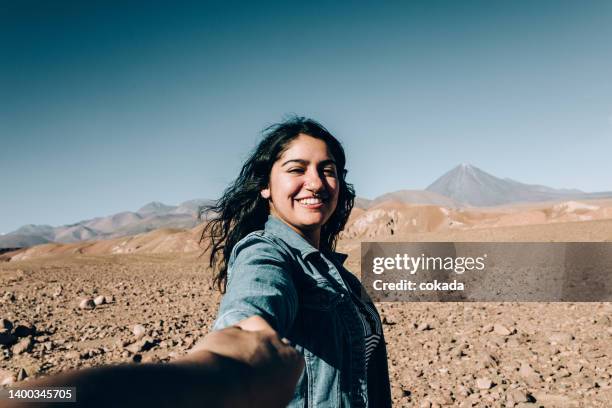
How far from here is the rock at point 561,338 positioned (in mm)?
5748

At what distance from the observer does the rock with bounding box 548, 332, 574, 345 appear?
226 inches

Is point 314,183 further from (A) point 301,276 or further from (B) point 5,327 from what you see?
(B) point 5,327

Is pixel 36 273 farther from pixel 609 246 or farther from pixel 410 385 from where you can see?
pixel 609 246

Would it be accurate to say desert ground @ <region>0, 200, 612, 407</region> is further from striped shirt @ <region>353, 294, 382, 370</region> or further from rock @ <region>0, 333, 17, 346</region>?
striped shirt @ <region>353, 294, 382, 370</region>

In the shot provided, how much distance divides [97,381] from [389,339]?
20.1 feet

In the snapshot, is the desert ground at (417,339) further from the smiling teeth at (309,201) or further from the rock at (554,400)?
the smiling teeth at (309,201)

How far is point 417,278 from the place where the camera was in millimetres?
11875

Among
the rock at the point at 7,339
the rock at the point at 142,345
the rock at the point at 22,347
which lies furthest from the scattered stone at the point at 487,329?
the rock at the point at 7,339

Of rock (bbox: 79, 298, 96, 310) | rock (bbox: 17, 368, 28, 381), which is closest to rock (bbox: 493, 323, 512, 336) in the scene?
rock (bbox: 17, 368, 28, 381)

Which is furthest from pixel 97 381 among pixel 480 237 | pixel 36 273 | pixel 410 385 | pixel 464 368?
pixel 480 237

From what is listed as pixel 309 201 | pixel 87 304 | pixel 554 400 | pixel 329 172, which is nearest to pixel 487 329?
pixel 554 400

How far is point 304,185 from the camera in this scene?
1965 millimetres

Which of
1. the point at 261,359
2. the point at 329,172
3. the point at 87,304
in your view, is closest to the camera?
the point at 261,359

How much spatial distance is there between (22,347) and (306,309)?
18.2ft
